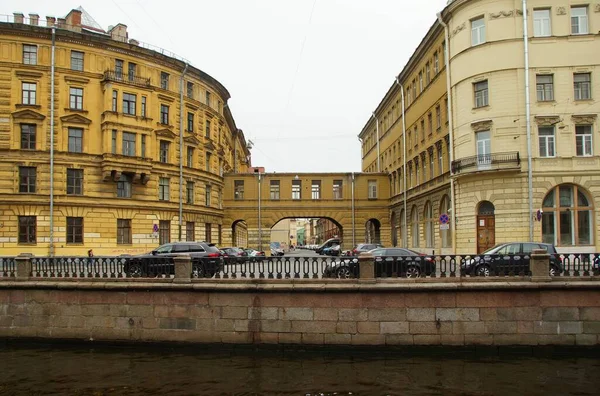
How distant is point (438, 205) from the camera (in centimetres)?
3325

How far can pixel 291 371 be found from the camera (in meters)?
12.0

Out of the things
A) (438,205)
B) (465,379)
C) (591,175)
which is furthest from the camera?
(438,205)

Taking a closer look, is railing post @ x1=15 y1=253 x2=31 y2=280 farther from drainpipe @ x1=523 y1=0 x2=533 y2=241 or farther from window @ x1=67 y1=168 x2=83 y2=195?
drainpipe @ x1=523 y1=0 x2=533 y2=241

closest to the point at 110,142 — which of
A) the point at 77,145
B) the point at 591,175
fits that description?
the point at 77,145

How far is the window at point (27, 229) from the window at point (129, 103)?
927 centimetres

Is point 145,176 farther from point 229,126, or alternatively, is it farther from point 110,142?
point 229,126

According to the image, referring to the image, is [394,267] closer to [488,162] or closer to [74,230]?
[488,162]

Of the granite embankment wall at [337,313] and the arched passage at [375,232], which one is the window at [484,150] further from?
the arched passage at [375,232]

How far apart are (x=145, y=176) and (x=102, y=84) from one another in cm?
668

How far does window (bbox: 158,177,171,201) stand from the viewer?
1478 inches

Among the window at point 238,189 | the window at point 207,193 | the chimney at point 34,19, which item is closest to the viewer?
the chimney at point 34,19

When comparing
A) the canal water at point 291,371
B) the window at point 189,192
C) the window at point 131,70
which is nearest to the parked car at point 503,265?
the canal water at point 291,371

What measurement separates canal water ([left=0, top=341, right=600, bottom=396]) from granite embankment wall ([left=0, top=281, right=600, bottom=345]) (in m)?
0.34

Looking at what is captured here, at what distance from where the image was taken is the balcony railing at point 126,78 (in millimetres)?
33844
